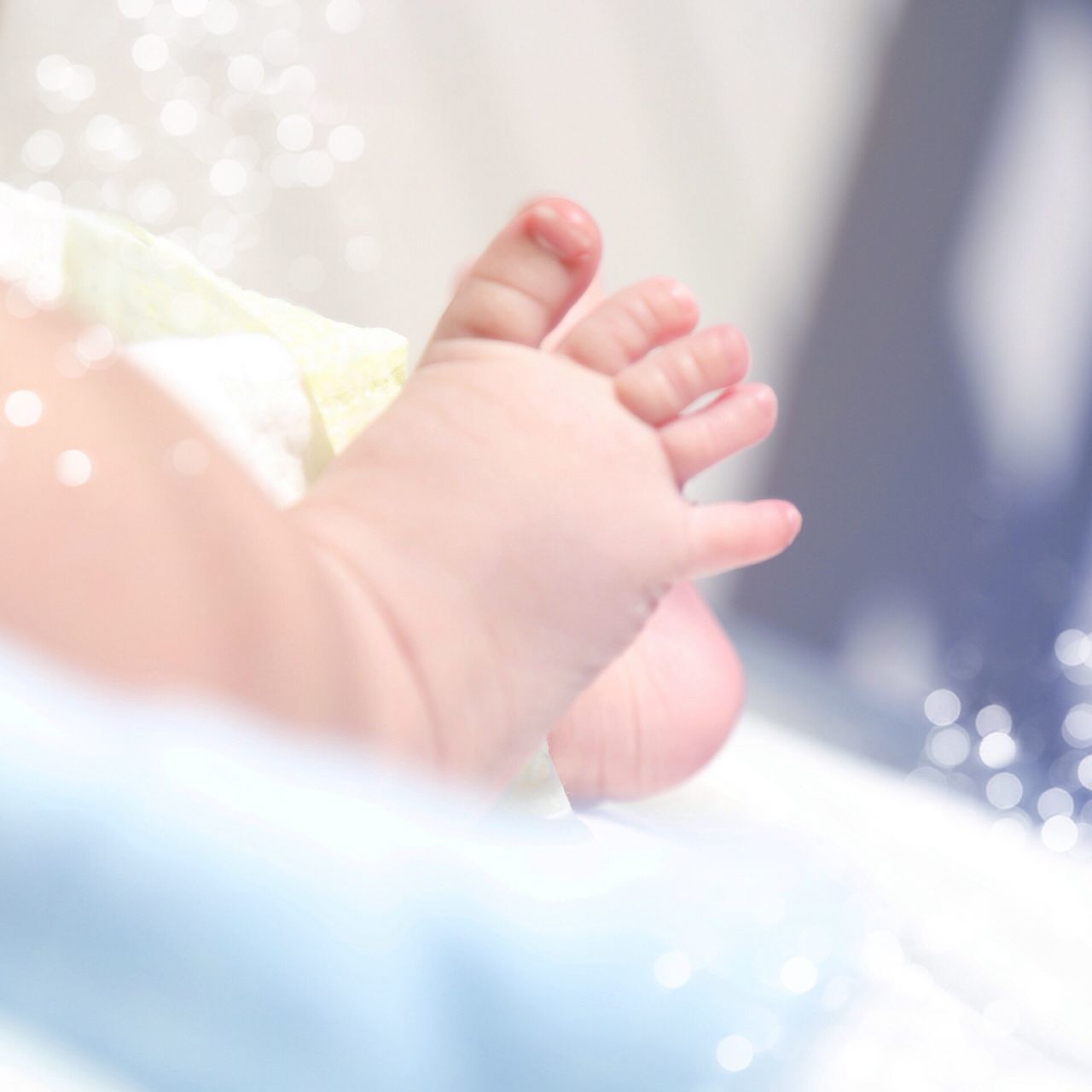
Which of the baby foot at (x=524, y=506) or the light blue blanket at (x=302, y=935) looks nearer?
the light blue blanket at (x=302, y=935)

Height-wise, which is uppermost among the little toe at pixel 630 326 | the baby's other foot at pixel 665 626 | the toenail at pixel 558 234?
the toenail at pixel 558 234

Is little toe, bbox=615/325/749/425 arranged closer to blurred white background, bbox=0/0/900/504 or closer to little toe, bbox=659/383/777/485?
little toe, bbox=659/383/777/485

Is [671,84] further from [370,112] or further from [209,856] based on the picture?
[209,856]

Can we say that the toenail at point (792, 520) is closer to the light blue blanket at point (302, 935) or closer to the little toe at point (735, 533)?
→ the little toe at point (735, 533)

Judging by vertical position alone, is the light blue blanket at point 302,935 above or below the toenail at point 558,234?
below

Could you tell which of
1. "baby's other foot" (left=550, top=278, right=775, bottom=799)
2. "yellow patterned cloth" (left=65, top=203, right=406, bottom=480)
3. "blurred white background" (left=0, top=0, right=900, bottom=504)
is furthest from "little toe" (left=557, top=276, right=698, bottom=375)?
"blurred white background" (left=0, top=0, right=900, bottom=504)

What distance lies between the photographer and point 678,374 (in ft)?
1.53

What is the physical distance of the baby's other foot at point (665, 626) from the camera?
1.55 ft

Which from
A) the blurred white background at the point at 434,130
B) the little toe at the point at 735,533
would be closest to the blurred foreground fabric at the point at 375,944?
the little toe at the point at 735,533

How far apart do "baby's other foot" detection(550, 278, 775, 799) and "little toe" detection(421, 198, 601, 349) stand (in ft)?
0.06

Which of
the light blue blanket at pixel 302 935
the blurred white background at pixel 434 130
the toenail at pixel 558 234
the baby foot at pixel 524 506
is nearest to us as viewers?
the light blue blanket at pixel 302 935

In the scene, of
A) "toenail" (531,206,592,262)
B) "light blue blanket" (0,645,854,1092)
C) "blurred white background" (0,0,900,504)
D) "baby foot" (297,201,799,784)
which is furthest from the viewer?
"blurred white background" (0,0,900,504)

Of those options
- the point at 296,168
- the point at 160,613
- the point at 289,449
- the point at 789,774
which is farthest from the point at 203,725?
the point at 296,168

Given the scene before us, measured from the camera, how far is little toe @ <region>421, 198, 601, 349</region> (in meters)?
0.47
